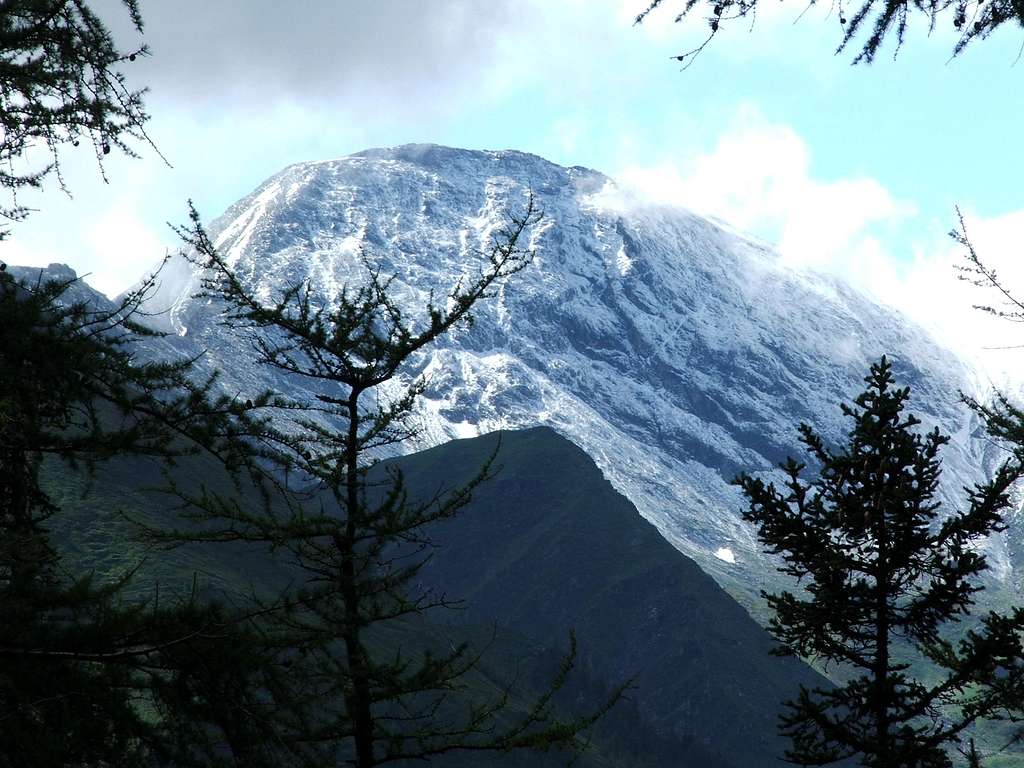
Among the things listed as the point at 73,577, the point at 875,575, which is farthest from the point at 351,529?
the point at 875,575

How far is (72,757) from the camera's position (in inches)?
315

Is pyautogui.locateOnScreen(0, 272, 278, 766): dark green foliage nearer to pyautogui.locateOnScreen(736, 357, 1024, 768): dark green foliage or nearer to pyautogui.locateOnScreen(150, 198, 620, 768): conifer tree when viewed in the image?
pyautogui.locateOnScreen(150, 198, 620, 768): conifer tree

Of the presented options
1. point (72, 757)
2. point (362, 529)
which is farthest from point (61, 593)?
point (362, 529)

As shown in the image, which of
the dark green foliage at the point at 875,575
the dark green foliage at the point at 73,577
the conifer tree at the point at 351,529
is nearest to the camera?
the dark green foliage at the point at 73,577

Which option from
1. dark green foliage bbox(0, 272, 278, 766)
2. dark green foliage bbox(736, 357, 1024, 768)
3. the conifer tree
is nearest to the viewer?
dark green foliage bbox(0, 272, 278, 766)

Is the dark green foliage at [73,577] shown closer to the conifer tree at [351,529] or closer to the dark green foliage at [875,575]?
the conifer tree at [351,529]

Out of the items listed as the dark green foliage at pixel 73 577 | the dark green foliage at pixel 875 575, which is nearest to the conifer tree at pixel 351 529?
the dark green foliage at pixel 73 577

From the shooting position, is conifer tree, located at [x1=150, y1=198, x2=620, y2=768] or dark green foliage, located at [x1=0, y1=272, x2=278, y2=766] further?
conifer tree, located at [x1=150, y1=198, x2=620, y2=768]

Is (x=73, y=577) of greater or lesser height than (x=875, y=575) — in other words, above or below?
below

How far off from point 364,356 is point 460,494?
257cm

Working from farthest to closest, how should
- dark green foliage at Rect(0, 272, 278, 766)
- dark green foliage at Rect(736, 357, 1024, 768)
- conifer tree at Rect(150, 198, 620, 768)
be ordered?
dark green foliage at Rect(736, 357, 1024, 768), conifer tree at Rect(150, 198, 620, 768), dark green foliage at Rect(0, 272, 278, 766)

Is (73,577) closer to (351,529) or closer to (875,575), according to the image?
(351,529)

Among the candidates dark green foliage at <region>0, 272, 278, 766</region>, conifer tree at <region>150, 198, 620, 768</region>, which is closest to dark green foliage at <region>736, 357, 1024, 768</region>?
conifer tree at <region>150, 198, 620, 768</region>

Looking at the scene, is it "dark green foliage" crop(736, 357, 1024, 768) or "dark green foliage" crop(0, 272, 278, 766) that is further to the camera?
"dark green foliage" crop(736, 357, 1024, 768)
